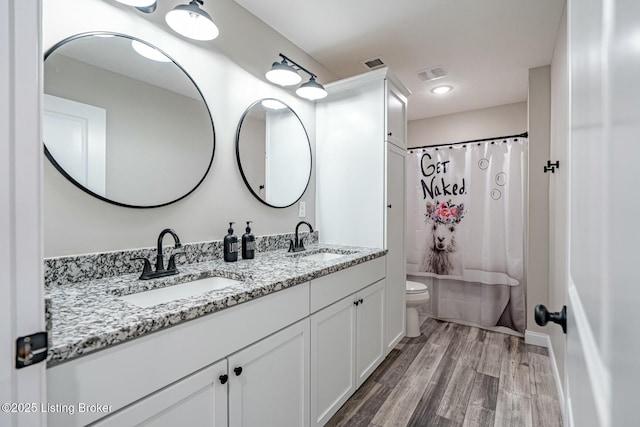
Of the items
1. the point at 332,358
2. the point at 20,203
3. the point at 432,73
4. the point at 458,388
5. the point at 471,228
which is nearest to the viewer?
the point at 20,203

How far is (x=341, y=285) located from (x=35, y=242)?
4.55 ft

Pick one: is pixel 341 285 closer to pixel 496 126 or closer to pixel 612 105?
pixel 612 105

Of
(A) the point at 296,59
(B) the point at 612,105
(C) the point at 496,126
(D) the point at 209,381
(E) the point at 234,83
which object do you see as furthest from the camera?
(C) the point at 496,126

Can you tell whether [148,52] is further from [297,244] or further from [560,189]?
[560,189]

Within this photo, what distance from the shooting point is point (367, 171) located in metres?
2.34

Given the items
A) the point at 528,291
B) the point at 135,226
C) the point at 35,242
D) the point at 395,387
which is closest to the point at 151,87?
the point at 135,226

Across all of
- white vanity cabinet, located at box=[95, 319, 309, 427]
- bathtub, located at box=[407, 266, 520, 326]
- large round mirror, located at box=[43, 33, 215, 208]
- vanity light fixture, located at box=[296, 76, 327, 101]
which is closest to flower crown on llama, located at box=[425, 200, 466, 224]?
bathtub, located at box=[407, 266, 520, 326]

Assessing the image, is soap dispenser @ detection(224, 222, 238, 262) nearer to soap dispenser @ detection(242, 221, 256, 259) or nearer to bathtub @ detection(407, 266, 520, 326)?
soap dispenser @ detection(242, 221, 256, 259)

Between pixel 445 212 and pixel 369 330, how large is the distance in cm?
188

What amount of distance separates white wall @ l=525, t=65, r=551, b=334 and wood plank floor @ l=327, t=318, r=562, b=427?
0.59 metres

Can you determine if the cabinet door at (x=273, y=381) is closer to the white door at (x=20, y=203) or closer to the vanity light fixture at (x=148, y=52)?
the white door at (x=20, y=203)

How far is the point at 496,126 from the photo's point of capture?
141 inches

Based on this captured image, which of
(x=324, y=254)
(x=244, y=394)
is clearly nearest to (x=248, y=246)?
(x=324, y=254)

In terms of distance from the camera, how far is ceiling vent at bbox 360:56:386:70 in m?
2.55
